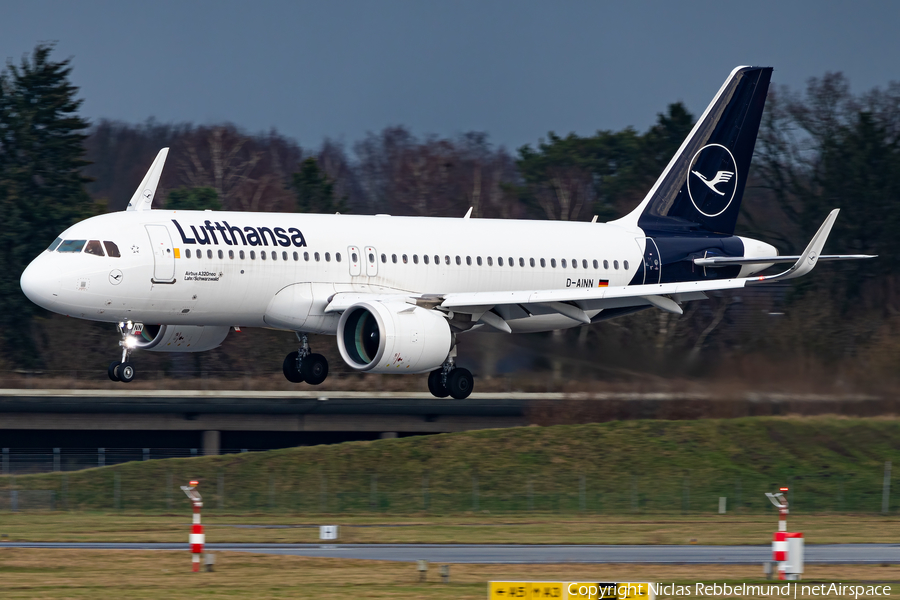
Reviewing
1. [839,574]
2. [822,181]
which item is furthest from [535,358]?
[822,181]

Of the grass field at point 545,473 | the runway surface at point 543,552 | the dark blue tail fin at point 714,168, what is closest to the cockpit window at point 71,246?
the runway surface at point 543,552

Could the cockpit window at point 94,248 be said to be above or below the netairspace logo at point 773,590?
above

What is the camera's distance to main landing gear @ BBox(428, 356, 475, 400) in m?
37.6

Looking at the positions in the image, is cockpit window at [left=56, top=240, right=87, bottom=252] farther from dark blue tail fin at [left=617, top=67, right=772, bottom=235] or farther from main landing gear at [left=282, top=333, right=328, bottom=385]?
dark blue tail fin at [left=617, top=67, right=772, bottom=235]

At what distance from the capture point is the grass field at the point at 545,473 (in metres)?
44.2

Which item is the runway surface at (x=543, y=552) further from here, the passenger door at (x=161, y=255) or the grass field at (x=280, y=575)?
the passenger door at (x=161, y=255)

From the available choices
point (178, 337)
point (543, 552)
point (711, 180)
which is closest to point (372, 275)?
point (178, 337)

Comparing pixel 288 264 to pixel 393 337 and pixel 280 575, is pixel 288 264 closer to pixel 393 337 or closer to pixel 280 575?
pixel 393 337

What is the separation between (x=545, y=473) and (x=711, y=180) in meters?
12.4

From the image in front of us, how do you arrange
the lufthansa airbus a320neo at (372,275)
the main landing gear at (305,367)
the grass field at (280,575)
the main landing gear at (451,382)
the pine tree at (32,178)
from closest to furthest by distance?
the grass field at (280,575), the lufthansa airbus a320neo at (372,275), the main landing gear at (451,382), the main landing gear at (305,367), the pine tree at (32,178)

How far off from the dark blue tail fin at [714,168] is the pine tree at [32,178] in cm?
3548

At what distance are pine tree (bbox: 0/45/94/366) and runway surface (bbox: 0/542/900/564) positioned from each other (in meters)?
40.2

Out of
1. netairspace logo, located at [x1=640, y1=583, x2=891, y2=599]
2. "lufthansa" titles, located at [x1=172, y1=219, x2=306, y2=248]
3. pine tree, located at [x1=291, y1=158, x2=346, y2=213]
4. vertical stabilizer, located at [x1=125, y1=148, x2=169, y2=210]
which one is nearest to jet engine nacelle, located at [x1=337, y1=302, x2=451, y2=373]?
"lufthansa" titles, located at [x1=172, y1=219, x2=306, y2=248]

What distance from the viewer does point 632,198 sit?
83938 mm
